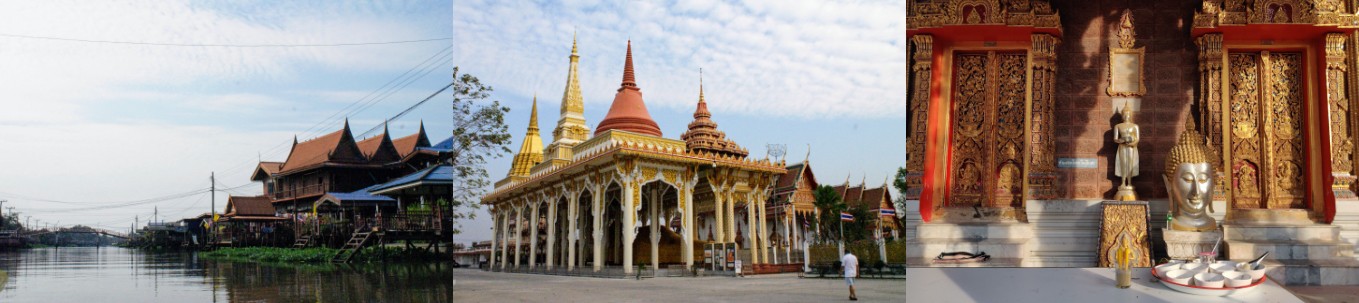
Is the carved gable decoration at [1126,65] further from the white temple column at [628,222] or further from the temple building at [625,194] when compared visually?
the white temple column at [628,222]

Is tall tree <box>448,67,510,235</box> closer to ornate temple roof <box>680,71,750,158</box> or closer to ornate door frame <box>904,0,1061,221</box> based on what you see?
ornate temple roof <box>680,71,750,158</box>

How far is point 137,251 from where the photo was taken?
884 cm

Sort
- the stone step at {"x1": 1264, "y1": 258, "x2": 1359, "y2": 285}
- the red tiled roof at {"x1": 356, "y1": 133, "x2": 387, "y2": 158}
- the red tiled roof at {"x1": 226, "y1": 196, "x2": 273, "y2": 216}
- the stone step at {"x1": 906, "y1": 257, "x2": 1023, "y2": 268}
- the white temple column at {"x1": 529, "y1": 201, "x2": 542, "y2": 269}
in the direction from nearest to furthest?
the white temple column at {"x1": 529, "y1": 201, "x2": 542, "y2": 269}, the red tiled roof at {"x1": 356, "y1": 133, "x2": 387, "y2": 158}, the red tiled roof at {"x1": 226, "y1": 196, "x2": 273, "y2": 216}, the stone step at {"x1": 1264, "y1": 258, "x2": 1359, "y2": 285}, the stone step at {"x1": 906, "y1": 257, "x2": 1023, "y2": 268}

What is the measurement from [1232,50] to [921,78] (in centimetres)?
361

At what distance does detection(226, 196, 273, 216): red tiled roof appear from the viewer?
8438 mm

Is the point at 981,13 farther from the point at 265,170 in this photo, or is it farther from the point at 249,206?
the point at 249,206

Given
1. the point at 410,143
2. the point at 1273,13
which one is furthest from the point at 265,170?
the point at 1273,13

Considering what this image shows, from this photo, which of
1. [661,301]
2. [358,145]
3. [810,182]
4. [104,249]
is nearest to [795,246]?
[810,182]

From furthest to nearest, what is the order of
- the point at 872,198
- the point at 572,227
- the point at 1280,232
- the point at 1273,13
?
the point at 1273,13
the point at 1280,232
the point at 572,227
the point at 872,198

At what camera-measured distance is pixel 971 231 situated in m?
10.1

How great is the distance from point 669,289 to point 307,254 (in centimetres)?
335

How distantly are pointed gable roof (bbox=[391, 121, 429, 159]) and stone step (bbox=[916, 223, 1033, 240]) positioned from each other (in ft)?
16.2

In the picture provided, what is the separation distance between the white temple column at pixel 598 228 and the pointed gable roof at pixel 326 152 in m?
1.79

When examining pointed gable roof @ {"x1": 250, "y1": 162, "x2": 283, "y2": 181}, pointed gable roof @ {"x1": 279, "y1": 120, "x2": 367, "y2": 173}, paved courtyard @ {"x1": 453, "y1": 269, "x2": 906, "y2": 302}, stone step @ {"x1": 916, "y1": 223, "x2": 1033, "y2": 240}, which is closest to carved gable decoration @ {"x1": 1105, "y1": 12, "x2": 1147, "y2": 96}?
stone step @ {"x1": 916, "y1": 223, "x2": 1033, "y2": 240}
